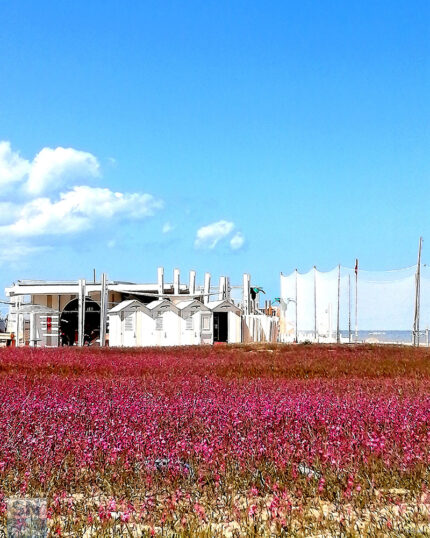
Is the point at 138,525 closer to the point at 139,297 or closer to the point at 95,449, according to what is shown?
the point at 95,449

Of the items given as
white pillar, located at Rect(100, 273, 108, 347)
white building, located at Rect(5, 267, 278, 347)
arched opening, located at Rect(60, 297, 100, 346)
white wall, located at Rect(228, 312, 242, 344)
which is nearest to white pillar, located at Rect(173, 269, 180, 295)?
white building, located at Rect(5, 267, 278, 347)

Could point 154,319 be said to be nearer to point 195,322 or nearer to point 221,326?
point 195,322

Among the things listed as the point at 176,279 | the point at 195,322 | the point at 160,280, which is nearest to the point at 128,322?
the point at 195,322

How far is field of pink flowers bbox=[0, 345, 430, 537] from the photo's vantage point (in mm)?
4492

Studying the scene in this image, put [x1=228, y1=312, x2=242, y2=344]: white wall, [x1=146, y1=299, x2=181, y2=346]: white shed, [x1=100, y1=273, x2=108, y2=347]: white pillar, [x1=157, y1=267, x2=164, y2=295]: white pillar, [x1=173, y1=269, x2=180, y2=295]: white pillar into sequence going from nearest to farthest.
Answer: [x1=100, y1=273, x2=108, y2=347]: white pillar → [x1=146, y1=299, x2=181, y2=346]: white shed → [x1=228, y1=312, x2=242, y2=344]: white wall → [x1=173, y1=269, x2=180, y2=295]: white pillar → [x1=157, y1=267, x2=164, y2=295]: white pillar

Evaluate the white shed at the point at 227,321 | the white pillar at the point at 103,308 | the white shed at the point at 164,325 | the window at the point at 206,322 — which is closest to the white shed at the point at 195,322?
the window at the point at 206,322

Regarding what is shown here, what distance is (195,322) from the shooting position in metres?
31.5

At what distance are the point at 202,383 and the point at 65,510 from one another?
19.1 feet

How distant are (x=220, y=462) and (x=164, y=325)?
26.1 m

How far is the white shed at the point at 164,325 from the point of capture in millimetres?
31562

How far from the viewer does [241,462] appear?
5.66m

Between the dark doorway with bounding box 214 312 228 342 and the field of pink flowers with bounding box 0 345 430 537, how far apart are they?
25042 millimetres

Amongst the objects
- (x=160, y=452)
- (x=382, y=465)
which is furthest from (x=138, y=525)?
(x=382, y=465)

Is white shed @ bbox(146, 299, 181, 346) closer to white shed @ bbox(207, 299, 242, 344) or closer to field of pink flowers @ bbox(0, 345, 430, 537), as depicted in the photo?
white shed @ bbox(207, 299, 242, 344)
